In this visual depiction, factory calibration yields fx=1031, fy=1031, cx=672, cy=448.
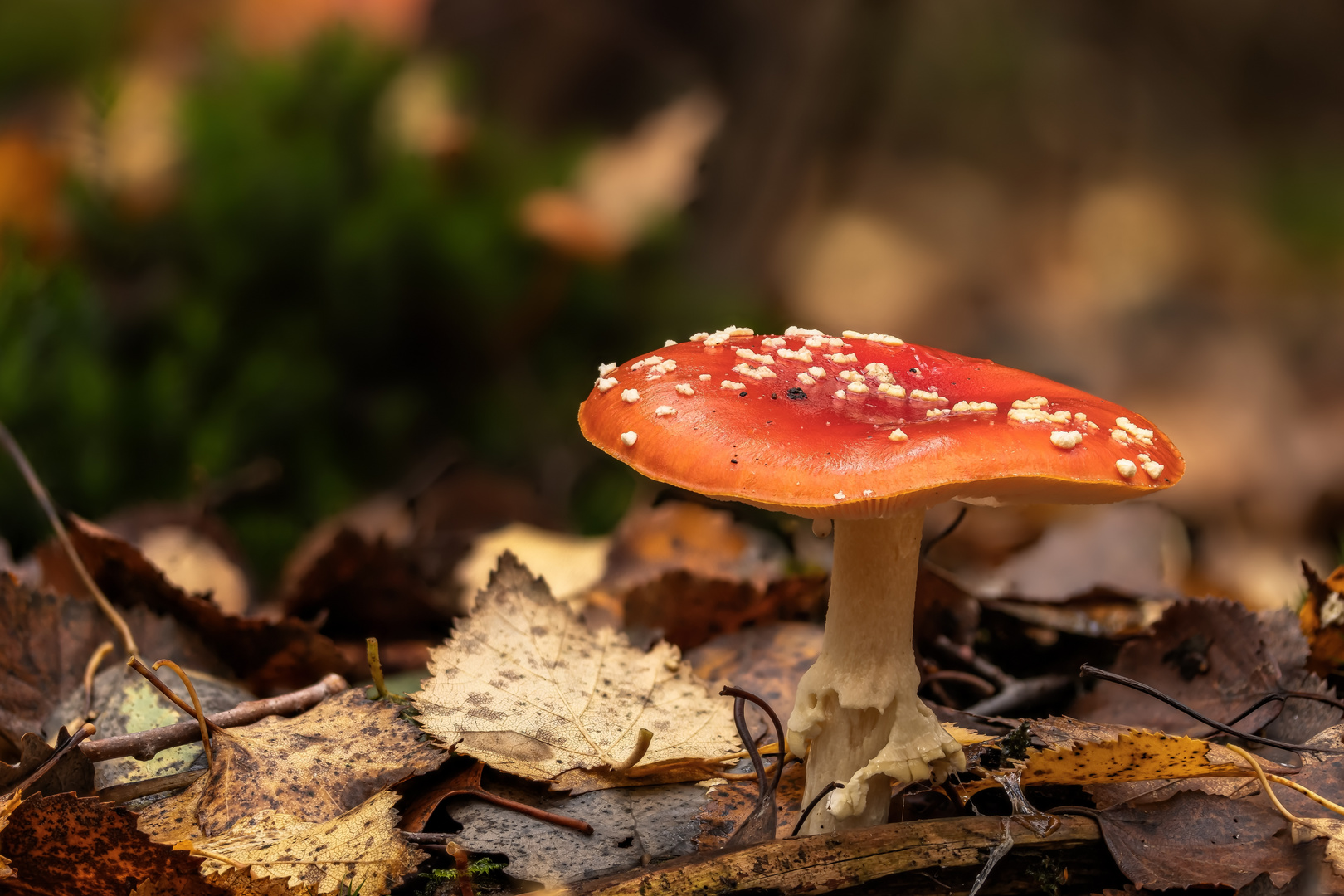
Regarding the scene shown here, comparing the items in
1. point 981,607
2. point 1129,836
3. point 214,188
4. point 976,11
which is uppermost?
point 976,11

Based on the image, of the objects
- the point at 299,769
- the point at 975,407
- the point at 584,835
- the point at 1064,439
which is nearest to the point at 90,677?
the point at 299,769

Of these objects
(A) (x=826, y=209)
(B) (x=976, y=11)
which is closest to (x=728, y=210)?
(A) (x=826, y=209)

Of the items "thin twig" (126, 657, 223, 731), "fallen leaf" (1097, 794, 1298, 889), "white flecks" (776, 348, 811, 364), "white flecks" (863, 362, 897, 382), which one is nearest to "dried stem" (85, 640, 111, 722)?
"thin twig" (126, 657, 223, 731)

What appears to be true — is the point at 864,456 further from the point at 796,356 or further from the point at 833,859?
the point at 833,859

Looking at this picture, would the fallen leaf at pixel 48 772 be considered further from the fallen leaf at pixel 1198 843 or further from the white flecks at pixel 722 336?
the fallen leaf at pixel 1198 843

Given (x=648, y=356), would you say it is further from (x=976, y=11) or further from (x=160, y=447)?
(x=976, y=11)

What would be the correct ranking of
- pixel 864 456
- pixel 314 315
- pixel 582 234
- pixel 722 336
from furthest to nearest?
pixel 314 315 < pixel 582 234 < pixel 722 336 < pixel 864 456
